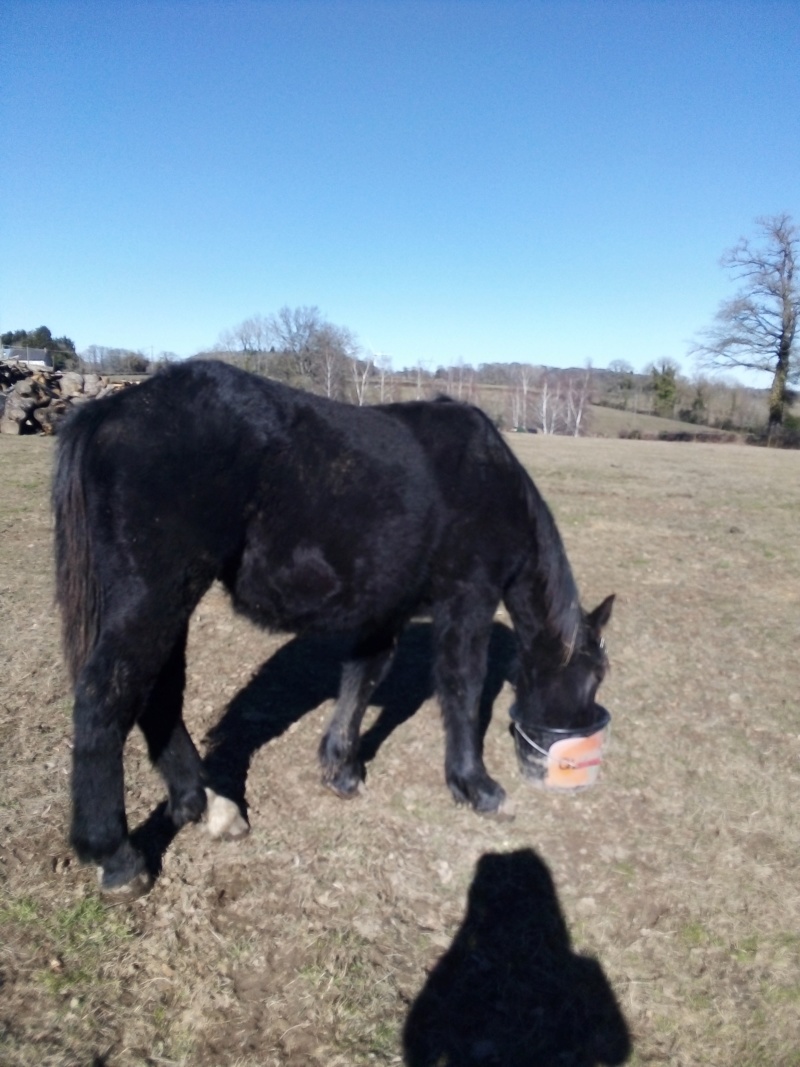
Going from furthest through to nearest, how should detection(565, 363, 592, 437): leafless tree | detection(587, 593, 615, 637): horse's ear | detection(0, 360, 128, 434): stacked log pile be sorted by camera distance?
detection(565, 363, 592, 437): leafless tree
detection(0, 360, 128, 434): stacked log pile
detection(587, 593, 615, 637): horse's ear

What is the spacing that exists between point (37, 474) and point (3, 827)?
389 inches

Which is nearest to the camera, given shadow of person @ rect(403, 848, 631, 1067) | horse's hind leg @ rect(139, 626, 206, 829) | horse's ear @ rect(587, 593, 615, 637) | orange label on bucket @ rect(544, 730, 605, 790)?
shadow of person @ rect(403, 848, 631, 1067)

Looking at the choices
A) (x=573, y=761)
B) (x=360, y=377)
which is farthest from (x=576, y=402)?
(x=573, y=761)

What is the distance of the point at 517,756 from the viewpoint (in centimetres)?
405

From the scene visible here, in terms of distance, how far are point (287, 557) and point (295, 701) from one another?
1.96 metres

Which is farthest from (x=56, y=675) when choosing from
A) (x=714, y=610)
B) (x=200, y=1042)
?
(x=714, y=610)

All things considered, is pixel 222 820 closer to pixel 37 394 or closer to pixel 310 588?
pixel 310 588

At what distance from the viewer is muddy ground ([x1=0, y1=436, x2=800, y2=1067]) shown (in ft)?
8.20

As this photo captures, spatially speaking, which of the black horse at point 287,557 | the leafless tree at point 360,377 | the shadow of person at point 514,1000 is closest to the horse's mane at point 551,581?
the black horse at point 287,557

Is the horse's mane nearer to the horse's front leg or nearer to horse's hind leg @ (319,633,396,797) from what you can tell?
the horse's front leg

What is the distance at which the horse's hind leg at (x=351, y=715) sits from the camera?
3.82 m

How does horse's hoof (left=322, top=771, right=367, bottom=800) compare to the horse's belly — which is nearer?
the horse's belly

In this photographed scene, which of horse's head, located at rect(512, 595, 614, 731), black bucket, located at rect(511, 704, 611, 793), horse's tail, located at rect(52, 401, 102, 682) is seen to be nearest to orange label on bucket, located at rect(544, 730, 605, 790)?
black bucket, located at rect(511, 704, 611, 793)

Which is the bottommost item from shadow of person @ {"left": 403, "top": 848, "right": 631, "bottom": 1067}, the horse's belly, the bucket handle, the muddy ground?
shadow of person @ {"left": 403, "top": 848, "right": 631, "bottom": 1067}
